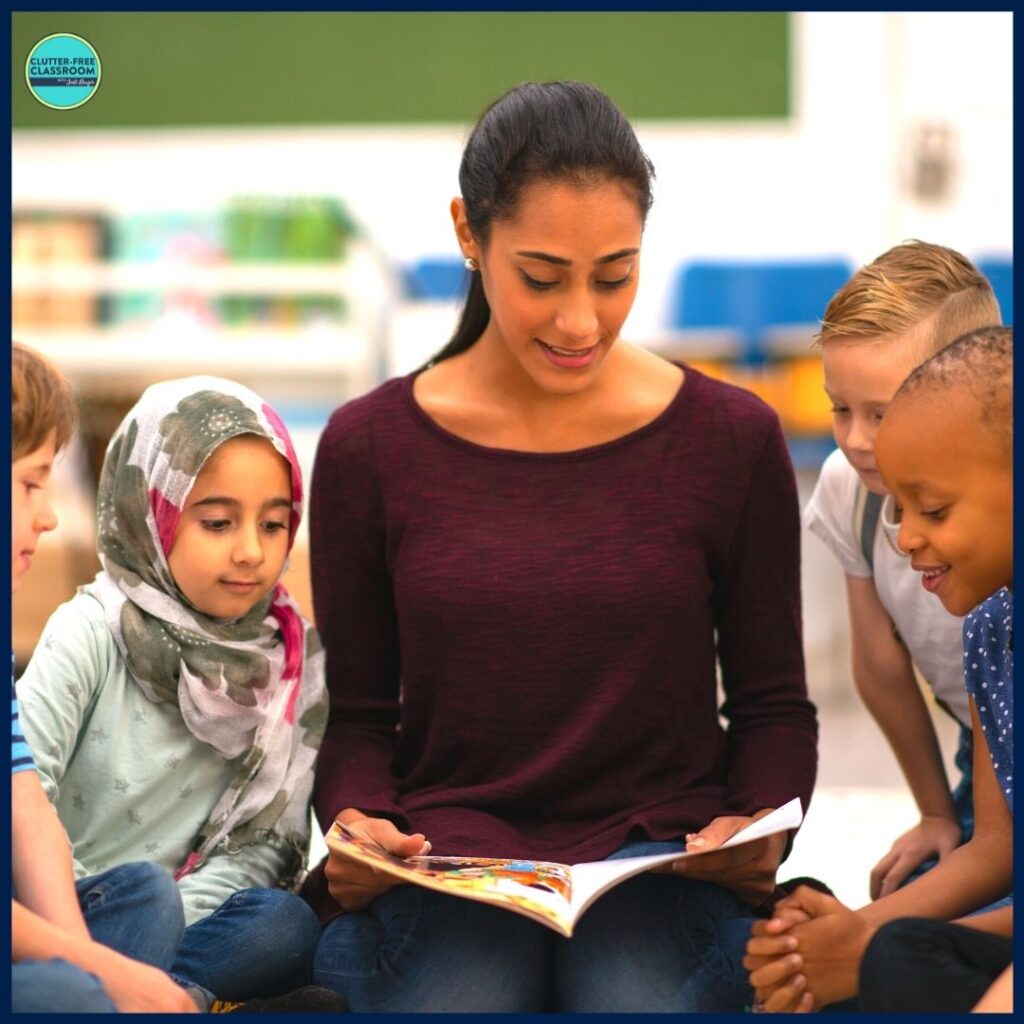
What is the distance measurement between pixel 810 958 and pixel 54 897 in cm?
67

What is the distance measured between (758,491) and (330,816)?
0.59 m

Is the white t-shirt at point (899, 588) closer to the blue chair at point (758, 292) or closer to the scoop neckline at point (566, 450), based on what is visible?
the scoop neckline at point (566, 450)

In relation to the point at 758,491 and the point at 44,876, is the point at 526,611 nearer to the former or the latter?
the point at 758,491

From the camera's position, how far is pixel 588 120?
1614 mm

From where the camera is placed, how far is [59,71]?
1.65 m

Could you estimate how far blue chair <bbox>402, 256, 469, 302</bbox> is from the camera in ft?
18.4

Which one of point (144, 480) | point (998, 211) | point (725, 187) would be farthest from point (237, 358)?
point (144, 480)

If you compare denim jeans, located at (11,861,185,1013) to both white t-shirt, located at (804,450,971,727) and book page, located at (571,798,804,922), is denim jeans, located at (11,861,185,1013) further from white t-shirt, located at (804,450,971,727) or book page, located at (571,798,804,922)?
white t-shirt, located at (804,450,971,727)

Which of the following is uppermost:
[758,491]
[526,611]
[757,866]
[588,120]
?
[588,120]

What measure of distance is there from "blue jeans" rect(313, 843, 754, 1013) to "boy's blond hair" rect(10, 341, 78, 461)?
564mm

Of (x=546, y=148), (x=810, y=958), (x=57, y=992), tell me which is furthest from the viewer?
(x=546, y=148)

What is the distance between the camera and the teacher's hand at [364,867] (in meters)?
1.49

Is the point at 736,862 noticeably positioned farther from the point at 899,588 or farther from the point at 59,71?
the point at 59,71

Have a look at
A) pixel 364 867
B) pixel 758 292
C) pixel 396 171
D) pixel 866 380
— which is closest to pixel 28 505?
pixel 364 867
